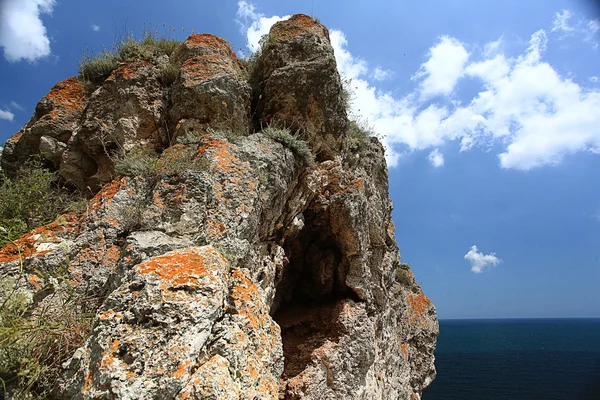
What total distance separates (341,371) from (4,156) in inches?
347

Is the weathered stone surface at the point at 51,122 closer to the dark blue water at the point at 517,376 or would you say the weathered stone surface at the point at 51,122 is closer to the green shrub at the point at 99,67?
the green shrub at the point at 99,67

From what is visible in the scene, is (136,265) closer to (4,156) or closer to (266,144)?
(266,144)

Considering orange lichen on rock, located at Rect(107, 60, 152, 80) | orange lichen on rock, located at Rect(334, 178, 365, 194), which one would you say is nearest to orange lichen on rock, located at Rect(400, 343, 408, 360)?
orange lichen on rock, located at Rect(334, 178, 365, 194)

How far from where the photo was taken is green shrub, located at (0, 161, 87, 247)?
16.7ft

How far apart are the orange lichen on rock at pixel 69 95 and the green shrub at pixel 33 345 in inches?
220

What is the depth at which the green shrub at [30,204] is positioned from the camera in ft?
16.7

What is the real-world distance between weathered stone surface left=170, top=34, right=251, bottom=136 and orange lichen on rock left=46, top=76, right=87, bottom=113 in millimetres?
2588

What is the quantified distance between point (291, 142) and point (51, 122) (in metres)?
5.29

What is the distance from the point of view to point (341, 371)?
6.59 m

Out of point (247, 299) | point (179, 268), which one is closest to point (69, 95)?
point (179, 268)

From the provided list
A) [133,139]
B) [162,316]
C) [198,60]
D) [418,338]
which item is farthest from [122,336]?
[418,338]

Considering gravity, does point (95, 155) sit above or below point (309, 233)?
above

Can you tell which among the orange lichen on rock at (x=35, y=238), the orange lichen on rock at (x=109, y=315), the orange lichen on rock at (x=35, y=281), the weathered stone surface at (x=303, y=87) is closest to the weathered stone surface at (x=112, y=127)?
the orange lichen on rock at (x=35, y=238)

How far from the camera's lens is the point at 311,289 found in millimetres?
8297
